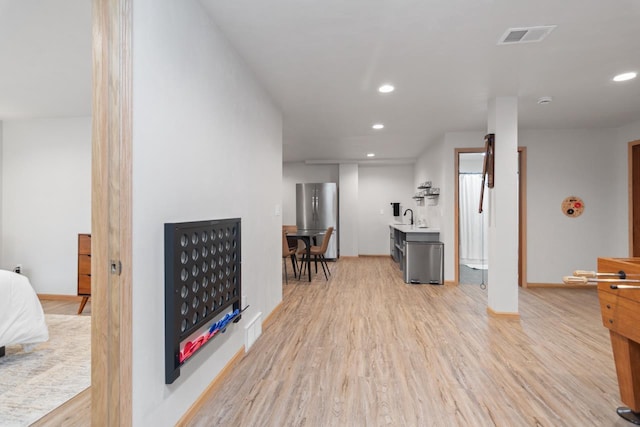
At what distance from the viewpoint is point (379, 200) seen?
859 cm

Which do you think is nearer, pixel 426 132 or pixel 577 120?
pixel 577 120

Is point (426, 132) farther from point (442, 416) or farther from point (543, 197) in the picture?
point (442, 416)

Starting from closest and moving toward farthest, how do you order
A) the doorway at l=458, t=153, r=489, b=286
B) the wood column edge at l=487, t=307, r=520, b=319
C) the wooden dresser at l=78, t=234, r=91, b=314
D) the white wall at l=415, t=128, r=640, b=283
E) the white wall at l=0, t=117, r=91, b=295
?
the wood column edge at l=487, t=307, r=520, b=319
the wooden dresser at l=78, t=234, r=91, b=314
the white wall at l=0, t=117, r=91, b=295
the white wall at l=415, t=128, r=640, b=283
the doorway at l=458, t=153, r=489, b=286

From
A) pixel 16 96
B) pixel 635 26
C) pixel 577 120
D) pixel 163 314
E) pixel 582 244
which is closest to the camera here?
pixel 163 314

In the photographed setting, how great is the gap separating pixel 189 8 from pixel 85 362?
265 cm

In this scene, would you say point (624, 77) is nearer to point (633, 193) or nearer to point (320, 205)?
point (633, 193)

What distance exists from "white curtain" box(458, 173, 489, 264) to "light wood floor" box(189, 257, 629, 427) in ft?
10.9

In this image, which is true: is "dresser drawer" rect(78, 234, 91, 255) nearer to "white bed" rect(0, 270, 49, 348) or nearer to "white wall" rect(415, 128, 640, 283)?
"white bed" rect(0, 270, 49, 348)

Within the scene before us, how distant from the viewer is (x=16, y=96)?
11.6 feet

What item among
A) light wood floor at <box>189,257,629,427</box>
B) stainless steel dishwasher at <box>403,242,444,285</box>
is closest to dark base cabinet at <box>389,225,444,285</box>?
stainless steel dishwasher at <box>403,242,444,285</box>

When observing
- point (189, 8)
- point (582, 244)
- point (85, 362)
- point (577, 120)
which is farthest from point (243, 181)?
point (582, 244)

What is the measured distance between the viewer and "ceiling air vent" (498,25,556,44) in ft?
7.45

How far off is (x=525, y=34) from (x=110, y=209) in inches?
112

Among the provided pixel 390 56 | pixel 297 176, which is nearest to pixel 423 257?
pixel 390 56
